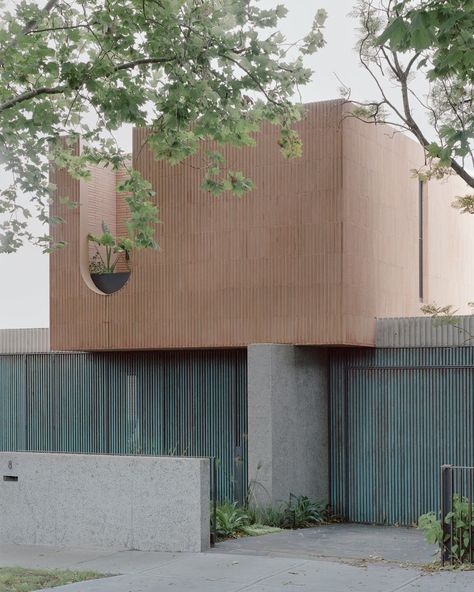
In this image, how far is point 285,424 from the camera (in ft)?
61.6

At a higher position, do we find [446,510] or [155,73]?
[155,73]

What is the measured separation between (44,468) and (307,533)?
162 inches

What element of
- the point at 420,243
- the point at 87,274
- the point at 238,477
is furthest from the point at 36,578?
the point at 420,243

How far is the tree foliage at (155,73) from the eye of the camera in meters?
15.0

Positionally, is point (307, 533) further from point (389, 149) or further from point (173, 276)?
point (389, 149)

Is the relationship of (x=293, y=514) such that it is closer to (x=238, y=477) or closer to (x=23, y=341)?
(x=238, y=477)

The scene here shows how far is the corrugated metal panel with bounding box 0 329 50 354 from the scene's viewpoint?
23000 millimetres

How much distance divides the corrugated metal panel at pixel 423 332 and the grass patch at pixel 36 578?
7.47 meters

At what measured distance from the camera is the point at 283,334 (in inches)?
736

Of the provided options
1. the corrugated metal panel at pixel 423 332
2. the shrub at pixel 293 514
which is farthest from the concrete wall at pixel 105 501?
the corrugated metal panel at pixel 423 332

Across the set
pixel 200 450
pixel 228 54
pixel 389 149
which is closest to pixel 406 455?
pixel 200 450

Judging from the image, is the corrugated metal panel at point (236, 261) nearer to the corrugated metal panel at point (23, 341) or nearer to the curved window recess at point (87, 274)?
the curved window recess at point (87, 274)

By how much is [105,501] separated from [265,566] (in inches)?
121

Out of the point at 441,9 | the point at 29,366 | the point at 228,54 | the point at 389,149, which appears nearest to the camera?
the point at 441,9
